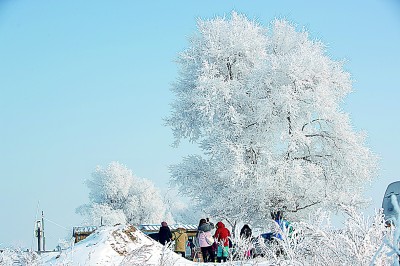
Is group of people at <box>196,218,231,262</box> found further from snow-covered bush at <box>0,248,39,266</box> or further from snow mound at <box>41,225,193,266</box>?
snow-covered bush at <box>0,248,39,266</box>

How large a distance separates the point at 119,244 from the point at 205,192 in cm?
1895

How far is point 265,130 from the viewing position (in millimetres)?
27875

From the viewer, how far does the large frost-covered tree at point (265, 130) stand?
26891mm

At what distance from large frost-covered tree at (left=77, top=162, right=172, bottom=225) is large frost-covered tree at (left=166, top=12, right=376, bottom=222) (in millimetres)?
28224

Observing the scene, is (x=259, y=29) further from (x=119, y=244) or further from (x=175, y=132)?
(x=119, y=244)

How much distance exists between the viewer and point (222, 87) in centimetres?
2800

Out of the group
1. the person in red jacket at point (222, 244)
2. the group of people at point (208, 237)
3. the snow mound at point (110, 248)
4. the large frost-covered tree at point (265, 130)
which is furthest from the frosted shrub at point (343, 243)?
the large frost-covered tree at point (265, 130)

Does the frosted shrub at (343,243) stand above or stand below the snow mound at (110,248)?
below

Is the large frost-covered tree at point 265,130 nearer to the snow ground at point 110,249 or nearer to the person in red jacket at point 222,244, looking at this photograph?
the person in red jacket at point 222,244

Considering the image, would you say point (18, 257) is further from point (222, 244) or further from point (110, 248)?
point (222, 244)

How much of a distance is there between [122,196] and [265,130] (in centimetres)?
3174

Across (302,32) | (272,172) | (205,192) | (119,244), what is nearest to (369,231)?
(119,244)

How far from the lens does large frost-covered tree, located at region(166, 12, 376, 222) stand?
26.9m

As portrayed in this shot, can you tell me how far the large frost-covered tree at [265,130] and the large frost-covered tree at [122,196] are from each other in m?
28.2
